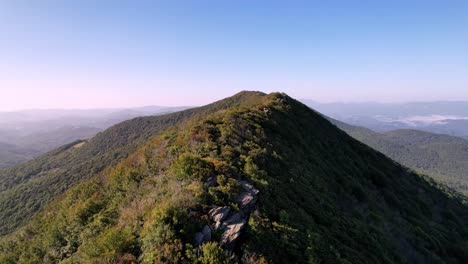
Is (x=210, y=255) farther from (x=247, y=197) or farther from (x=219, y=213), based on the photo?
(x=247, y=197)

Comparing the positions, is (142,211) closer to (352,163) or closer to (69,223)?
(69,223)

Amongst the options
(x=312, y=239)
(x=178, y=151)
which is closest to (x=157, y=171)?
(x=178, y=151)

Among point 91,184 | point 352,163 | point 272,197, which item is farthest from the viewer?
point 352,163

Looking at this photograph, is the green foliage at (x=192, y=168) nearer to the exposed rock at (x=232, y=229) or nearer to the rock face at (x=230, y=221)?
the rock face at (x=230, y=221)

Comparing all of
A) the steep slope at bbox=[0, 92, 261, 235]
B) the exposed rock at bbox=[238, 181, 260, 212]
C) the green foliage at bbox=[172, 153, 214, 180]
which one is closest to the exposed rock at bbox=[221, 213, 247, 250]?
the exposed rock at bbox=[238, 181, 260, 212]

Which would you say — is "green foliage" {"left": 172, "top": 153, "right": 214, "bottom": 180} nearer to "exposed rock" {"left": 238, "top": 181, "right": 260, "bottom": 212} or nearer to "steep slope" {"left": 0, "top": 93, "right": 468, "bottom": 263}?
"steep slope" {"left": 0, "top": 93, "right": 468, "bottom": 263}

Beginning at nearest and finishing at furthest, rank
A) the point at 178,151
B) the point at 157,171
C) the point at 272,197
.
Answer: the point at 272,197, the point at 157,171, the point at 178,151

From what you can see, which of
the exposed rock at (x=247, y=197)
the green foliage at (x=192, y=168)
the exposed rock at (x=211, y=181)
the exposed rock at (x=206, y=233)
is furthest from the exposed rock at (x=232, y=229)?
the green foliage at (x=192, y=168)

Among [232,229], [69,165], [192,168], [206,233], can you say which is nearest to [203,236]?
[206,233]
